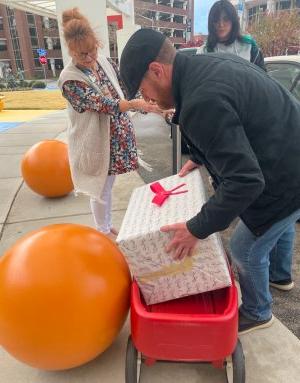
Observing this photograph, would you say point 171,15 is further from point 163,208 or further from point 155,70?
point 155,70

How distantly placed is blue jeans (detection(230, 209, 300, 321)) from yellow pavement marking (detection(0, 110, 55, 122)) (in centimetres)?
1205

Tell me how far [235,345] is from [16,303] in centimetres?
115

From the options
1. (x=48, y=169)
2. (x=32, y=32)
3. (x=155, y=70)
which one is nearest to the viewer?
(x=155, y=70)

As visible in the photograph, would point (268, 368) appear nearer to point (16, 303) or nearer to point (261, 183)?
point (261, 183)

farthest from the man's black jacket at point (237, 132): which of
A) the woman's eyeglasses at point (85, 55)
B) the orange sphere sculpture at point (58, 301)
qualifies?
the woman's eyeglasses at point (85, 55)

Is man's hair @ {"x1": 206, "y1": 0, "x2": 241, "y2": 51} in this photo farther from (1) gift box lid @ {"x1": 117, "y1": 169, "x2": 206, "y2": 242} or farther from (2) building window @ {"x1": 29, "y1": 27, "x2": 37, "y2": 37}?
(2) building window @ {"x1": 29, "y1": 27, "x2": 37, "y2": 37}

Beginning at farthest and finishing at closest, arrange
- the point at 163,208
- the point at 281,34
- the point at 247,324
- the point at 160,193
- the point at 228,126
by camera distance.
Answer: the point at 281,34 → the point at 247,324 → the point at 160,193 → the point at 163,208 → the point at 228,126

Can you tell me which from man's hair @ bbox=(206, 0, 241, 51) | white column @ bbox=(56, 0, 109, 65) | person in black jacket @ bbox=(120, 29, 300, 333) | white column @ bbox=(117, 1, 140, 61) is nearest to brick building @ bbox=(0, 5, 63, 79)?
white column @ bbox=(117, 1, 140, 61)

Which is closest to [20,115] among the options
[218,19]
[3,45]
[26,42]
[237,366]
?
[218,19]

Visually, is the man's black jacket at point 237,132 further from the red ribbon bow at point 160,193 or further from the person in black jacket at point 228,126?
the red ribbon bow at point 160,193

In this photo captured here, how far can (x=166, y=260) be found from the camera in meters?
1.78

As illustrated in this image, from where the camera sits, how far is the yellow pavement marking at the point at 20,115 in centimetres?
1294

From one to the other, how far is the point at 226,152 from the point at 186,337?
93 centimetres

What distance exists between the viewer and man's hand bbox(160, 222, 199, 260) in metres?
1.67
